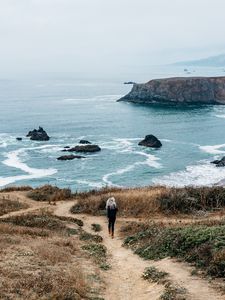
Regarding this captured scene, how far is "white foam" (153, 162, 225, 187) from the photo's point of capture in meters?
55.8

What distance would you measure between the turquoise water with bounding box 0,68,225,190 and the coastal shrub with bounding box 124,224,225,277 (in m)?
34.7

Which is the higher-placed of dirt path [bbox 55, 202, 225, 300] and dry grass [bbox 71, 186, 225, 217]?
dirt path [bbox 55, 202, 225, 300]

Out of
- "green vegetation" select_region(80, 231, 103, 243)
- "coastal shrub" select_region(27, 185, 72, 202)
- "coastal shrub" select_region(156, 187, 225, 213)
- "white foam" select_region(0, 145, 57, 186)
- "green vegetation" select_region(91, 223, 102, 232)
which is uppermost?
"coastal shrub" select_region(156, 187, 225, 213)

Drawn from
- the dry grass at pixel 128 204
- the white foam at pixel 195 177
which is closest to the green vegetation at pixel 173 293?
the dry grass at pixel 128 204

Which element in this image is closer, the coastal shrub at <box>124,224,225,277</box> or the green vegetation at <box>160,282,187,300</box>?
the green vegetation at <box>160,282,187,300</box>

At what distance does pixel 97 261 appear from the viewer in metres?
18.2

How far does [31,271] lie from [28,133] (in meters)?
77.2

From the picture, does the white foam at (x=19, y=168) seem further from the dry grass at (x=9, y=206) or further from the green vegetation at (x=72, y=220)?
the green vegetation at (x=72, y=220)

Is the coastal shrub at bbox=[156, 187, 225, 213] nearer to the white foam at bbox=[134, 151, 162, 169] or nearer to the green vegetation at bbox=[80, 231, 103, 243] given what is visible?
the green vegetation at bbox=[80, 231, 103, 243]

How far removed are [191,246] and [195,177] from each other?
42519 mm

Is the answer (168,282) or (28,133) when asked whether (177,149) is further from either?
(168,282)

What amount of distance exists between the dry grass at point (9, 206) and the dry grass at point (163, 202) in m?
3.41

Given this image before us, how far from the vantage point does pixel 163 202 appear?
94.6ft

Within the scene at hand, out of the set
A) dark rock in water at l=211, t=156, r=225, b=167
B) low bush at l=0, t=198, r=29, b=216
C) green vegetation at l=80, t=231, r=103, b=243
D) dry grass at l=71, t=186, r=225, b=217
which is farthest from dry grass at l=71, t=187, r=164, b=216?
dark rock in water at l=211, t=156, r=225, b=167
